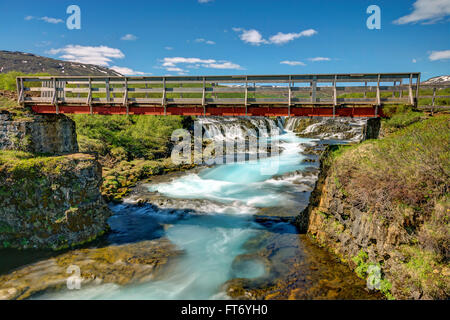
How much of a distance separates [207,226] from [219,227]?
2.41ft

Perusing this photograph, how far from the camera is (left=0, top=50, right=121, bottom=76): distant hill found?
415ft

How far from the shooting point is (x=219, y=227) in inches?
638

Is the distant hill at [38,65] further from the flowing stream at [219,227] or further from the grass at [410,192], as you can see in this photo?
the grass at [410,192]

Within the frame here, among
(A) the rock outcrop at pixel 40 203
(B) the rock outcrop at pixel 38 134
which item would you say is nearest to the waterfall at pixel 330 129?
(B) the rock outcrop at pixel 38 134

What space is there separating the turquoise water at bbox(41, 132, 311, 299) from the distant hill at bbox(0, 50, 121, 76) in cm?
12761

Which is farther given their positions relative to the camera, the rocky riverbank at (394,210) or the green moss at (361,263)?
the green moss at (361,263)

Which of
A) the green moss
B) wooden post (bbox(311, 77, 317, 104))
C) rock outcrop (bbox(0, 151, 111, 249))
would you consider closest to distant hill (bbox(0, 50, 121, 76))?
rock outcrop (bbox(0, 151, 111, 249))

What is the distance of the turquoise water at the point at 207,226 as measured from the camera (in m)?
10.7

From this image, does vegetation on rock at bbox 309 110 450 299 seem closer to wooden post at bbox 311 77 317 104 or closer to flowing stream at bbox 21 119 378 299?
flowing stream at bbox 21 119 378 299

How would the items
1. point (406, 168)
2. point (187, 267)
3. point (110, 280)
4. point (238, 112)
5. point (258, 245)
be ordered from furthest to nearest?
1. point (238, 112)
2. point (258, 245)
3. point (187, 267)
4. point (110, 280)
5. point (406, 168)
